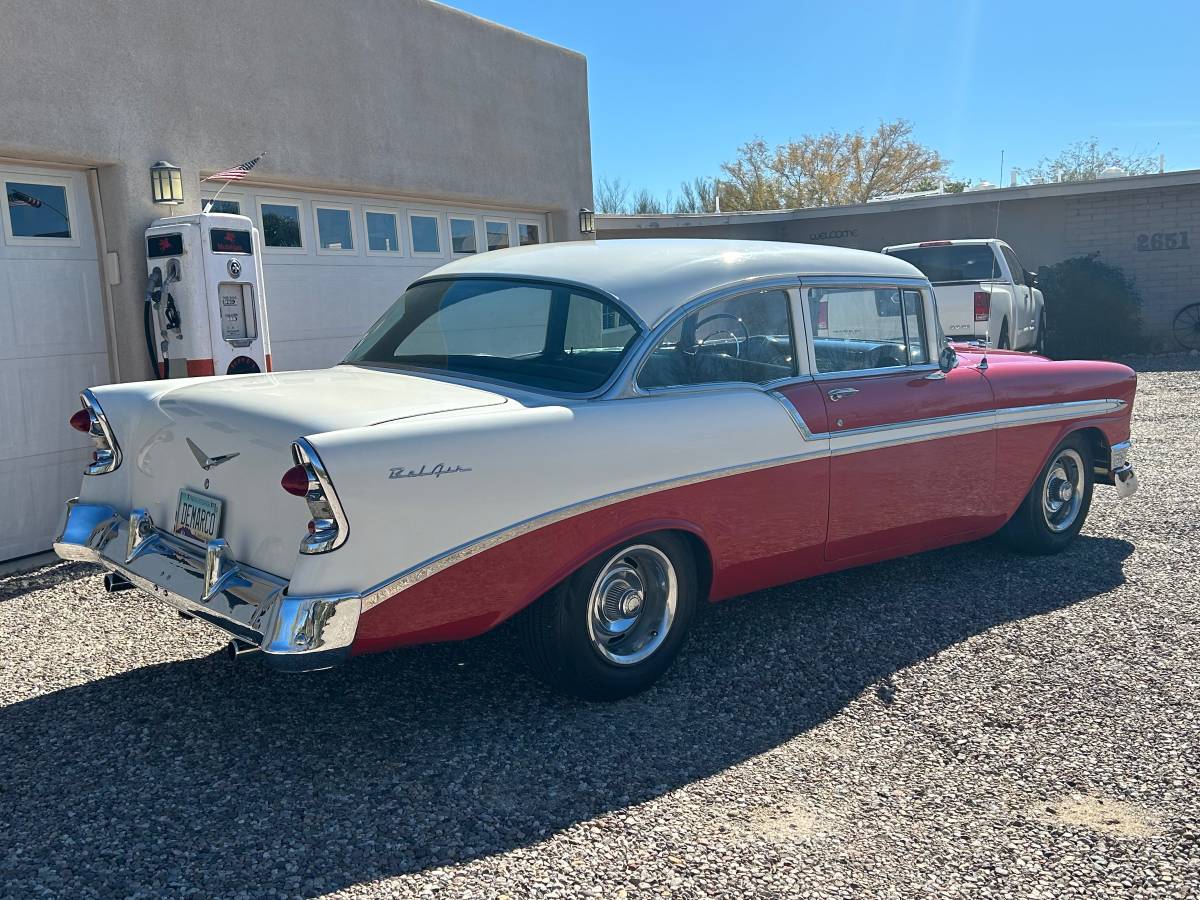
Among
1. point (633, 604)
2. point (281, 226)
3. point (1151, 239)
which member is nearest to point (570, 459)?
point (633, 604)

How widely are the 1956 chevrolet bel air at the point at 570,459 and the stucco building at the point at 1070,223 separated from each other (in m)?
11.7

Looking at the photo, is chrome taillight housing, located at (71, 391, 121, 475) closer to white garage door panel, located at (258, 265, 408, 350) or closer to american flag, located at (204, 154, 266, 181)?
american flag, located at (204, 154, 266, 181)

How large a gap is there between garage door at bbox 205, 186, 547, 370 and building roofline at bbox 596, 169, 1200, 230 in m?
6.73

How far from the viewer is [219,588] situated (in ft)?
10.7

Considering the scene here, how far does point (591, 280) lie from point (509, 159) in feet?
22.0

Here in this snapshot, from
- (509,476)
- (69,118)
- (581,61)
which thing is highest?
(581,61)

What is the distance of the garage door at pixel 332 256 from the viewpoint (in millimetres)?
7938

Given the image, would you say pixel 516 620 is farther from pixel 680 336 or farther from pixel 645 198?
pixel 645 198

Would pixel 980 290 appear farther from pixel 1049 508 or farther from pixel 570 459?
pixel 570 459

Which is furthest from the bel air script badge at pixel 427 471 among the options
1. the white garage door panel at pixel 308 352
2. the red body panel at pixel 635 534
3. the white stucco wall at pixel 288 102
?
the white garage door panel at pixel 308 352

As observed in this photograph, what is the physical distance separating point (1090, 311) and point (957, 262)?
4.63 meters

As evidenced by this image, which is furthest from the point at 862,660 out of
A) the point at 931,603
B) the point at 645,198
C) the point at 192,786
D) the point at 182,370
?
the point at 645,198

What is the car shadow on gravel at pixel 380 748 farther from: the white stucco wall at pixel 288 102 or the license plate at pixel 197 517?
the white stucco wall at pixel 288 102

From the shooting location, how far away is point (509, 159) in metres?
10.3
